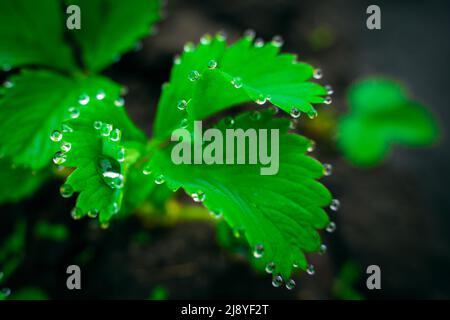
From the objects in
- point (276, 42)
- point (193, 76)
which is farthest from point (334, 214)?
point (193, 76)

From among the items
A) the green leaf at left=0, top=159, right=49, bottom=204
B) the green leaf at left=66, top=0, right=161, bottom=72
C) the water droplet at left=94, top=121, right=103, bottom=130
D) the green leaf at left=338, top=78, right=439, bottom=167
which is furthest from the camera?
the green leaf at left=338, top=78, right=439, bottom=167

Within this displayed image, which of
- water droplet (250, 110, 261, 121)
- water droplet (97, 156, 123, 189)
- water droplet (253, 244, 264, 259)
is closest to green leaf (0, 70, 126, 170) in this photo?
water droplet (97, 156, 123, 189)

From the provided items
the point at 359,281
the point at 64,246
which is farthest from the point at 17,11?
the point at 359,281

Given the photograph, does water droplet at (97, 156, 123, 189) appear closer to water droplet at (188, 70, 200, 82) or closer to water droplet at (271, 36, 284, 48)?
water droplet at (188, 70, 200, 82)

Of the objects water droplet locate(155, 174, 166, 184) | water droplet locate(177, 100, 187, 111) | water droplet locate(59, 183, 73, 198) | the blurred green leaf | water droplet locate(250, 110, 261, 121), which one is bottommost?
the blurred green leaf

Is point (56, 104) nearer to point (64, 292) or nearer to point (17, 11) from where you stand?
point (17, 11)

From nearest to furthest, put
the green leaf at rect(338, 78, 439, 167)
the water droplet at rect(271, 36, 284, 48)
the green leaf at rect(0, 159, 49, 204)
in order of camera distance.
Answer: the water droplet at rect(271, 36, 284, 48)
the green leaf at rect(0, 159, 49, 204)
the green leaf at rect(338, 78, 439, 167)
